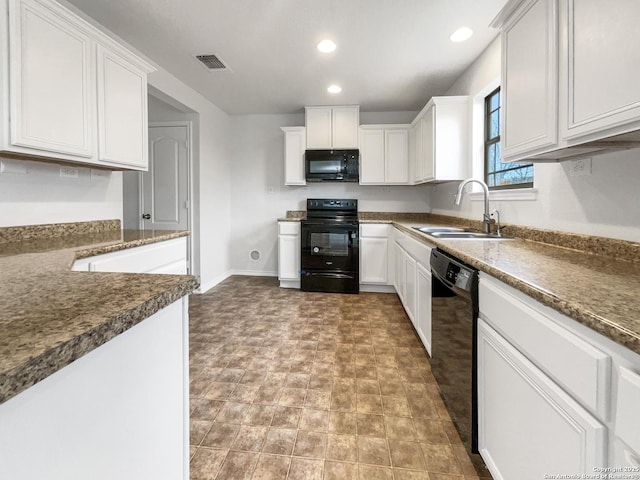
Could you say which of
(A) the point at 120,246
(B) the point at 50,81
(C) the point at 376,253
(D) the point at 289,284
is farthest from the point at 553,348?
(D) the point at 289,284

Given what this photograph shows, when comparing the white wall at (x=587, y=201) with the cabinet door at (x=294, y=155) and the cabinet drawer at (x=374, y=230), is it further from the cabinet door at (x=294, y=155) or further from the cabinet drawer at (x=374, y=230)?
the cabinet door at (x=294, y=155)

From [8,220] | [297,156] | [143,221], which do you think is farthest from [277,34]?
[143,221]

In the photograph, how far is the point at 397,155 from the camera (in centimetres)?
418

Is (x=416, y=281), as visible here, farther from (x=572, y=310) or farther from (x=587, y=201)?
(x=572, y=310)

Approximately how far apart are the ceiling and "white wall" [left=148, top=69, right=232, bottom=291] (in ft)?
0.84

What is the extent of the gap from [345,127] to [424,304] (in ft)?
9.20

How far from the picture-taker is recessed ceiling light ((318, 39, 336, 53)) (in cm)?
261

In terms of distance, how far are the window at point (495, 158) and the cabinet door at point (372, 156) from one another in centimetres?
150

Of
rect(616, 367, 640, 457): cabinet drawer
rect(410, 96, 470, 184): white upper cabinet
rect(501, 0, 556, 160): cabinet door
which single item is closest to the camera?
rect(616, 367, 640, 457): cabinet drawer

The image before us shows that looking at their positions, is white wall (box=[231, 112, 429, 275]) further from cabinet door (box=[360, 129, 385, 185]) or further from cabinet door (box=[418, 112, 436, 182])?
cabinet door (box=[418, 112, 436, 182])

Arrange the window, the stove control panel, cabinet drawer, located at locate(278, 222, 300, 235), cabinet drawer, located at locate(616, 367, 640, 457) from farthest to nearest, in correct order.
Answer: the stove control panel, cabinet drawer, located at locate(278, 222, 300, 235), the window, cabinet drawer, located at locate(616, 367, 640, 457)

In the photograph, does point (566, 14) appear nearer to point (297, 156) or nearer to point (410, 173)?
point (410, 173)

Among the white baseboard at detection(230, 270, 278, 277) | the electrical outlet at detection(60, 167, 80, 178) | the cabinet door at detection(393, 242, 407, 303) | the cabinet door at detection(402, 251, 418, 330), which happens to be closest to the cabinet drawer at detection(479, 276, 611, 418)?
the cabinet door at detection(402, 251, 418, 330)

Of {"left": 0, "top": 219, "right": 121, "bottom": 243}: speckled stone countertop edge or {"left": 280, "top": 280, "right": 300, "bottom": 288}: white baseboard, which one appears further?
{"left": 280, "top": 280, "right": 300, "bottom": 288}: white baseboard
